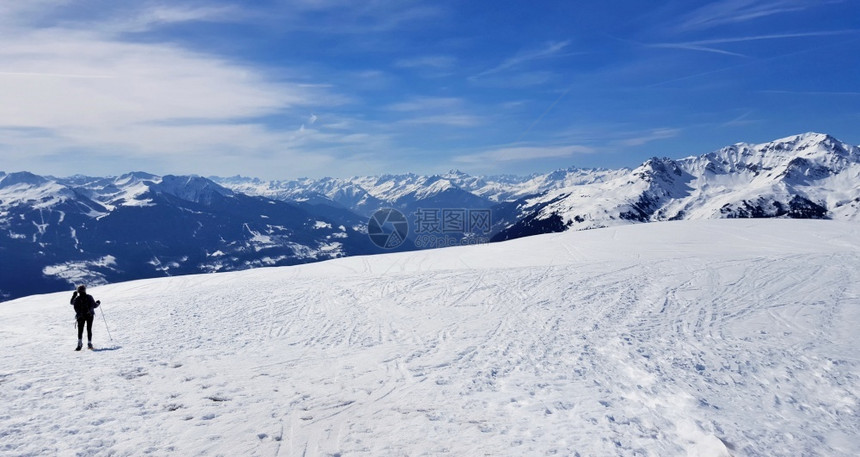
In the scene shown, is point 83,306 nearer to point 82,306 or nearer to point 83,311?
point 82,306

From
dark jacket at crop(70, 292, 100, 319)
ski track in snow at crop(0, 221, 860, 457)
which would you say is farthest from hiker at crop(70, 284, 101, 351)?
ski track in snow at crop(0, 221, 860, 457)

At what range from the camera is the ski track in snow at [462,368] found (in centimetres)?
880

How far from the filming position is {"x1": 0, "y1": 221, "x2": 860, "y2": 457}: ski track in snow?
28.9 ft

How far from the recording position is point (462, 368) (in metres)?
12.8

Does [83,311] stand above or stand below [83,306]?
below

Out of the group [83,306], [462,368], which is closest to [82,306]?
[83,306]

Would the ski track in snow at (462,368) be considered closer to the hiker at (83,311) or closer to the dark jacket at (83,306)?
the hiker at (83,311)

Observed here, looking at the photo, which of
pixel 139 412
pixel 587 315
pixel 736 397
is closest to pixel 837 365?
pixel 736 397

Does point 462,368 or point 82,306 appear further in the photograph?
point 82,306

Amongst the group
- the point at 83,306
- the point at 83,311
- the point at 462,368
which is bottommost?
the point at 462,368

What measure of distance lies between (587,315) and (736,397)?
765cm

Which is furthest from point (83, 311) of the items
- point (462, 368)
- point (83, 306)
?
point (462, 368)

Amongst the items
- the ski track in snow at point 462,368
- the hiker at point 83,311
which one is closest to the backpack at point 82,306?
the hiker at point 83,311

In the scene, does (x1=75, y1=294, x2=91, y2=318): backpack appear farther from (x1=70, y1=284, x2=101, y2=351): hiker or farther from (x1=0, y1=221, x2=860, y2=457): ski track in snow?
(x1=0, y1=221, x2=860, y2=457): ski track in snow
